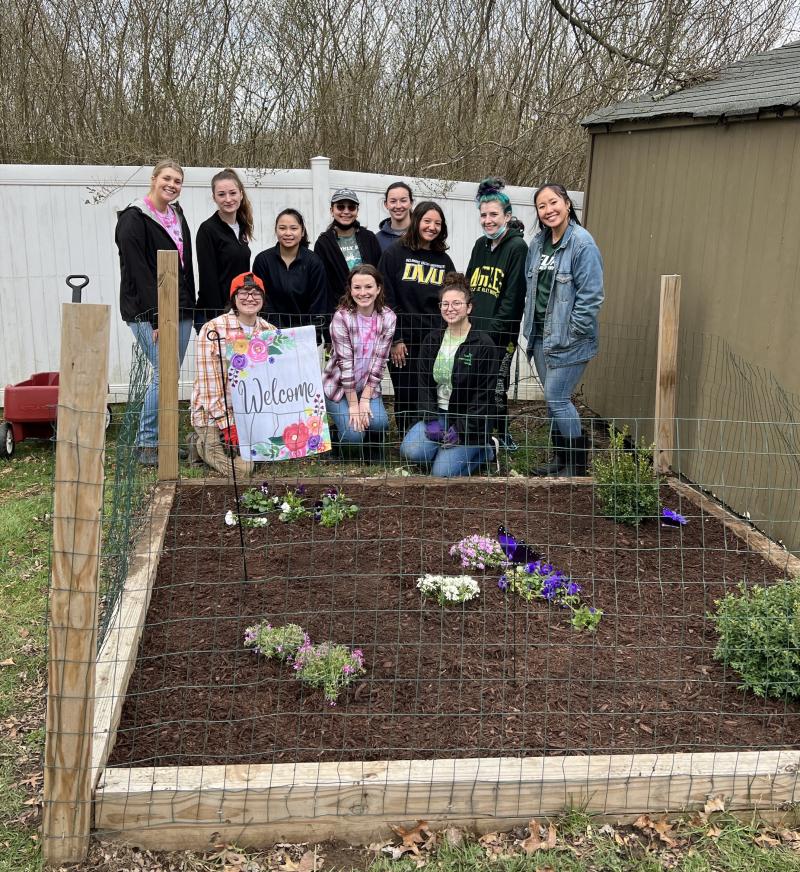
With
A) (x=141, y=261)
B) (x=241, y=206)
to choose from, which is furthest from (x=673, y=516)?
(x=141, y=261)

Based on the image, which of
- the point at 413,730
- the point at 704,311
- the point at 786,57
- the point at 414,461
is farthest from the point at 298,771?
the point at 786,57

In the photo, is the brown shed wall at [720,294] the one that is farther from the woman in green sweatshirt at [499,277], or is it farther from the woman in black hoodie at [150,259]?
the woman in black hoodie at [150,259]

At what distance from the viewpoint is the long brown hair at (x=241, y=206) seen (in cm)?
636

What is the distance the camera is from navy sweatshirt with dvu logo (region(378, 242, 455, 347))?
21.1 feet

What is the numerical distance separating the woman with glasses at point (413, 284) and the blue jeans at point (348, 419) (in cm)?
14

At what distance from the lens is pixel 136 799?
279cm

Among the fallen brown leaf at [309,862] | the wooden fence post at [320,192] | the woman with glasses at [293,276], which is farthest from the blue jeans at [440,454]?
the fallen brown leaf at [309,862]

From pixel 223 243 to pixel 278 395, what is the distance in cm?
187

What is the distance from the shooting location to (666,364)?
600 cm

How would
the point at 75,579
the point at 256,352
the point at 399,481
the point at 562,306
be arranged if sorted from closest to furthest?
the point at 75,579 → the point at 256,352 → the point at 399,481 → the point at 562,306

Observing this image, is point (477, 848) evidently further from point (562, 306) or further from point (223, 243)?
point (223, 243)

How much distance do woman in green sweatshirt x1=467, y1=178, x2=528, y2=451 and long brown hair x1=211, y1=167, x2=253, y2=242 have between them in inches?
67.0

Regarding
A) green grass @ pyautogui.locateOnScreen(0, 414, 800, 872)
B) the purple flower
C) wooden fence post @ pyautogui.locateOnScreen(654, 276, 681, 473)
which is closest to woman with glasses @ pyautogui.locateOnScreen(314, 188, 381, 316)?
wooden fence post @ pyautogui.locateOnScreen(654, 276, 681, 473)

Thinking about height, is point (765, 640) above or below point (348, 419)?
below
